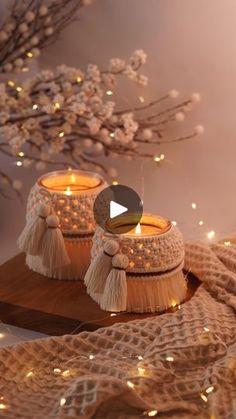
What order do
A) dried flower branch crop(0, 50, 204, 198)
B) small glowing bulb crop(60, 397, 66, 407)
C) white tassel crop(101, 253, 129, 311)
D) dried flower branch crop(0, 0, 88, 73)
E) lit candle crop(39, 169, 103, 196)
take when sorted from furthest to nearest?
dried flower branch crop(0, 0, 88, 73) → dried flower branch crop(0, 50, 204, 198) → lit candle crop(39, 169, 103, 196) → white tassel crop(101, 253, 129, 311) → small glowing bulb crop(60, 397, 66, 407)

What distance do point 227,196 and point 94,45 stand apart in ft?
1.40

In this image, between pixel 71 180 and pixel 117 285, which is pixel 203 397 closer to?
pixel 117 285

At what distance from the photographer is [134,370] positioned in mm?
716

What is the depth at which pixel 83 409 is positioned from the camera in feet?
2.15

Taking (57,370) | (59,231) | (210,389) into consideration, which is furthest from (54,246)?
(210,389)

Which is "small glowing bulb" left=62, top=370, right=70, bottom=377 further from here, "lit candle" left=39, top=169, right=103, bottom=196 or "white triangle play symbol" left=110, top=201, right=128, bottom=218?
"lit candle" left=39, top=169, right=103, bottom=196

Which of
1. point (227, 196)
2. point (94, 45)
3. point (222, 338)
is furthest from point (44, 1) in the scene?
point (222, 338)

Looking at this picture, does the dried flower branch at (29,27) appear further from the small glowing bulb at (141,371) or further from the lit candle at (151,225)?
the small glowing bulb at (141,371)

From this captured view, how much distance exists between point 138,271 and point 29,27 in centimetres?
73

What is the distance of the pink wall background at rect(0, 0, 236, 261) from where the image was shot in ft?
4.42

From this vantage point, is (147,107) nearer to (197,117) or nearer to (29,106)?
(197,117)

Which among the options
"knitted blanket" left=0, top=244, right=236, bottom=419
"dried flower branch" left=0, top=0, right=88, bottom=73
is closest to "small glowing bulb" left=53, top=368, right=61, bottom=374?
"knitted blanket" left=0, top=244, right=236, bottom=419

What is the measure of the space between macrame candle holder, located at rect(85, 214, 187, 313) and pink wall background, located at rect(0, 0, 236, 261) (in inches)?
17.3

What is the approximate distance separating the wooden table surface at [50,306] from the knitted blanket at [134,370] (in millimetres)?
55
